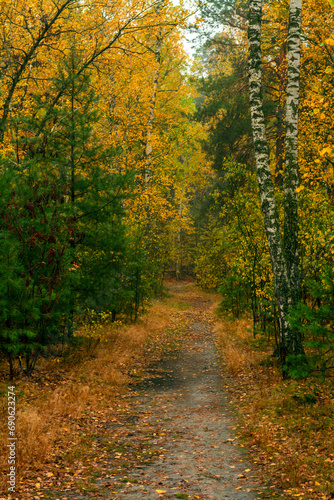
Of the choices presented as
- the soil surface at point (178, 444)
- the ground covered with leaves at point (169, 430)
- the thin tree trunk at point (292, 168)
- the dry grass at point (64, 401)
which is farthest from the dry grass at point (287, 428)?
the dry grass at point (64, 401)

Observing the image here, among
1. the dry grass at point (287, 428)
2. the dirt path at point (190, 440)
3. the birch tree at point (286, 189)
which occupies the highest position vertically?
A: the birch tree at point (286, 189)

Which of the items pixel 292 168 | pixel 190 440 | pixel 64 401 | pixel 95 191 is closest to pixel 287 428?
pixel 190 440

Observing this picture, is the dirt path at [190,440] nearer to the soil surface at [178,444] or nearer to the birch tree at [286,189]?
the soil surface at [178,444]

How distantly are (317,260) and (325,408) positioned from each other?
3.66 meters

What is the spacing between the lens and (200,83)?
20766mm

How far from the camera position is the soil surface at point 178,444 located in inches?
188

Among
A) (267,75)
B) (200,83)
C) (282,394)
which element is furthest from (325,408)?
(200,83)

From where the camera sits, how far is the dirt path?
15.7ft

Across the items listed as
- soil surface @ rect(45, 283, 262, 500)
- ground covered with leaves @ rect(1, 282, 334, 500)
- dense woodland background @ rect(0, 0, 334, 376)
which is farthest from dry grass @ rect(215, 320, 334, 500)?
dense woodland background @ rect(0, 0, 334, 376)

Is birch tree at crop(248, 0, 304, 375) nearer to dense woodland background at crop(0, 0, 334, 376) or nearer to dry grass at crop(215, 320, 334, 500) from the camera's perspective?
dense woodland background at crop(0, 0, 334, 376)

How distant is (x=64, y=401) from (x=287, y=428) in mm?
3890

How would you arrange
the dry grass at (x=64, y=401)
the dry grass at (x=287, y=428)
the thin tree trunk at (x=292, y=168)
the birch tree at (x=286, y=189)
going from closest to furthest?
the dry grass at (x=287, y=428) < the dry grass at (x=64, y=401) < the birch tree at (x=286, y=189) < the thin tree trunk at (x=292, y=168)

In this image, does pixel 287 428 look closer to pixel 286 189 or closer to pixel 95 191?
pixel 286 189

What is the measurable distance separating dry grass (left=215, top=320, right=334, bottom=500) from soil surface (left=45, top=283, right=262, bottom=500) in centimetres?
26
